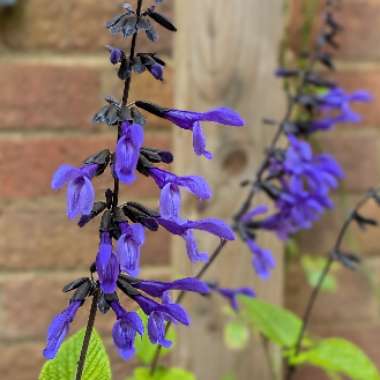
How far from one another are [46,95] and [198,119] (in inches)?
25.4

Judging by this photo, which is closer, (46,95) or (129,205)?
(129,205)

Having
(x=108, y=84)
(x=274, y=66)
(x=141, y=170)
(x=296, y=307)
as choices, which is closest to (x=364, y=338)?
(x=296, y=307)

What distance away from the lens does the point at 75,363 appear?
1.71 feet

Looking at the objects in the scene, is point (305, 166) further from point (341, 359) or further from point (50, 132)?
point (50, 132)

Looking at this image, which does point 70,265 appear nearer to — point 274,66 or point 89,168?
point 274,66

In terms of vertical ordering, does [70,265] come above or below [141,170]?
below

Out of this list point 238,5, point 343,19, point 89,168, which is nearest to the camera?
point 89,168

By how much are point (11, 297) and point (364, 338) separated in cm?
59

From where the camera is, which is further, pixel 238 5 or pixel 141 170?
pixel 238 5

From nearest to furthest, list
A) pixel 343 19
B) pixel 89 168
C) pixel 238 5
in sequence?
pixel 89 168 → pixel 238 5 → pixel 343 19

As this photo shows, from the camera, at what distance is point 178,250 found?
1.07m

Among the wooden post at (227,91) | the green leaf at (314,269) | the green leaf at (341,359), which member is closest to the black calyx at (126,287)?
the green leaf at (341,359)

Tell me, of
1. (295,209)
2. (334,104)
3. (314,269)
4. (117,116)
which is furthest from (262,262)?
(117,116)

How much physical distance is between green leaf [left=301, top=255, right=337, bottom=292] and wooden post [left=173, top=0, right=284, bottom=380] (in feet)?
0.40
